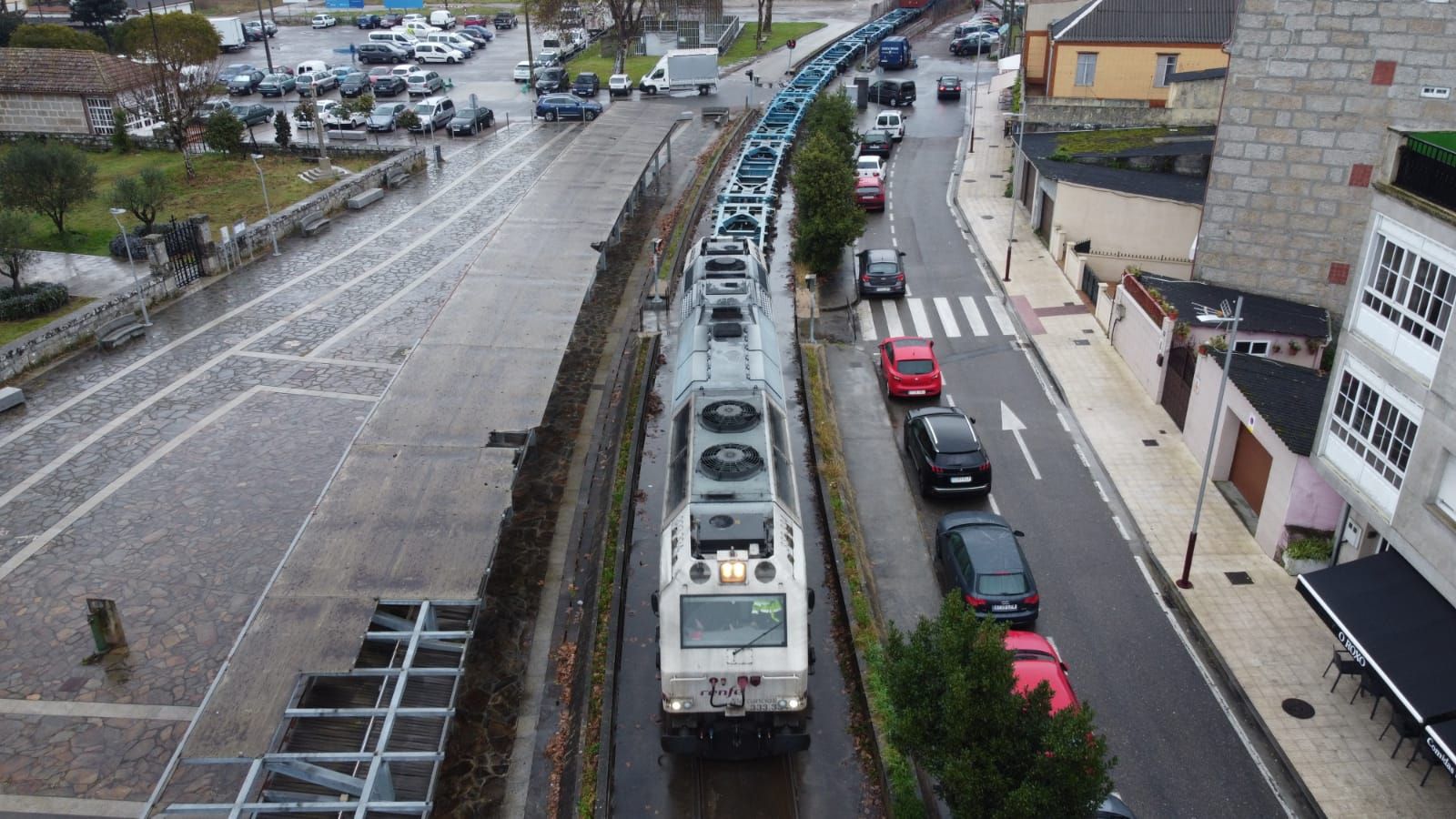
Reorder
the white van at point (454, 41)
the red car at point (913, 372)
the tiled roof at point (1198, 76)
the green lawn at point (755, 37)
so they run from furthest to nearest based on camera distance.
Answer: the green lawn at point (755, 37) < the white van at point (454, 41) < the tiled roof at point (1198, 76) < the red car at point (913, 372)

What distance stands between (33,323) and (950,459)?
28.6 m

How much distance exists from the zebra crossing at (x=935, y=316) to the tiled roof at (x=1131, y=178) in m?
5.74

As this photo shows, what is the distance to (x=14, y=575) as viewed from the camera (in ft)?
69.1

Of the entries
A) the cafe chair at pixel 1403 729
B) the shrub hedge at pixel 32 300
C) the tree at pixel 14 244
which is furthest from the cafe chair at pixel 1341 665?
the tree at pixel 14 244

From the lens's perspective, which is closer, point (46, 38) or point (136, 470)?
point (136, 470)

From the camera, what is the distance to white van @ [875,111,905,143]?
188 feet

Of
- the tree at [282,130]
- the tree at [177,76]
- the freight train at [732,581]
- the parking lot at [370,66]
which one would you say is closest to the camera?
the freight train at [732,581]

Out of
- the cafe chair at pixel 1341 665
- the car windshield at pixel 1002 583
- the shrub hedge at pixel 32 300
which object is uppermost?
the shrub hedge at pixel 32 300

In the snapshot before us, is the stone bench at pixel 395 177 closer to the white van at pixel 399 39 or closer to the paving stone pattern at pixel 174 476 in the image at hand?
the paving stone pattern at pixel 174 476

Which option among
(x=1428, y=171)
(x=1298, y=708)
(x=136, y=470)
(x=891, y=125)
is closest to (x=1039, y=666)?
(x=1298, y=708)

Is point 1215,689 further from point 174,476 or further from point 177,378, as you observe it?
point 177,378

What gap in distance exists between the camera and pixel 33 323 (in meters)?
33.7

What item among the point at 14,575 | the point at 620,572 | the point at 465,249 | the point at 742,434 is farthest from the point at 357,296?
the point at 742,434

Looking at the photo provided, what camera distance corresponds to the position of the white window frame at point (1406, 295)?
55.4 feet
